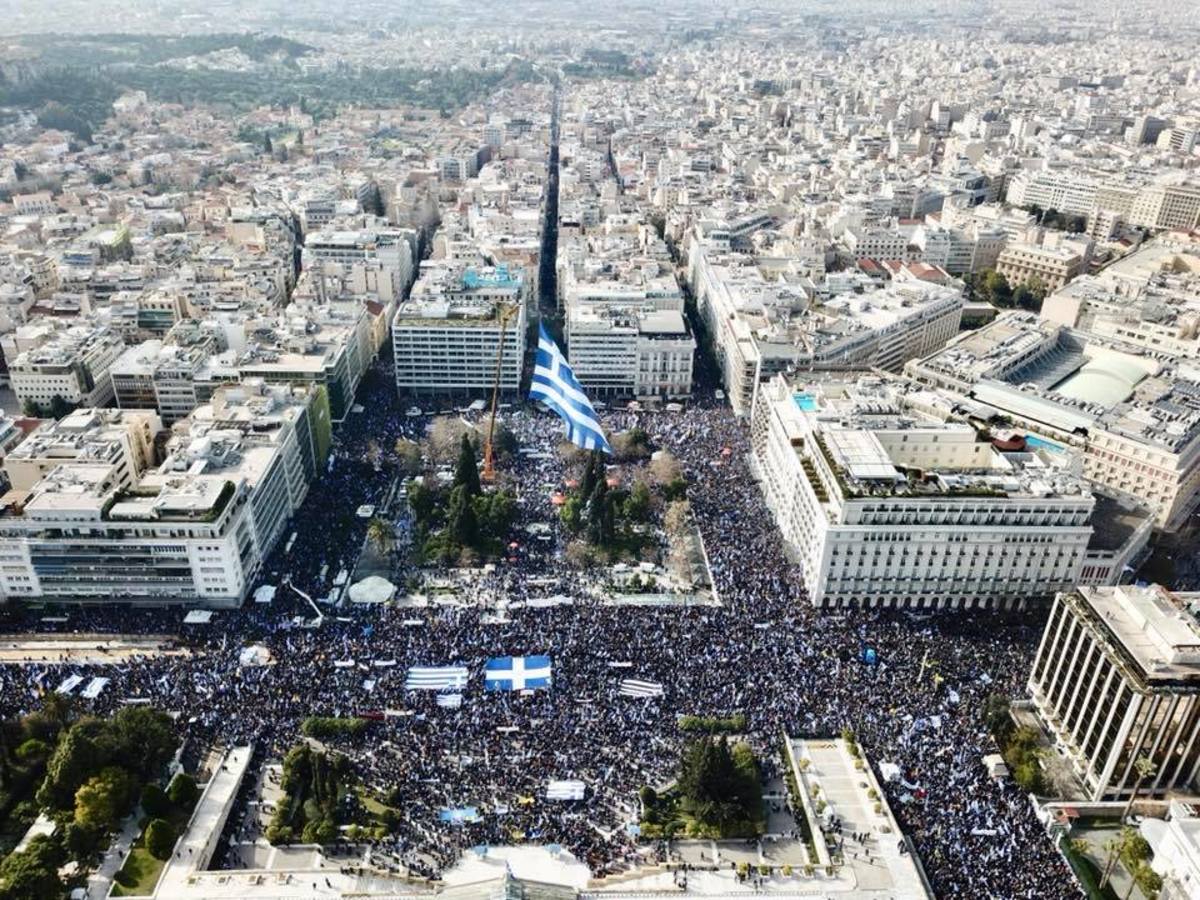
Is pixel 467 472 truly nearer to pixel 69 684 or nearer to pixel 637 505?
pixel 637 505

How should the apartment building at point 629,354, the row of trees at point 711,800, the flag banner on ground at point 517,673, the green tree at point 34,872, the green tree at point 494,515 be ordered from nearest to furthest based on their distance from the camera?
the green tree at point 34,872 < the row of trees at point 711,800 < the flag banner on ground at point 517,673 < the green tree at point 494,515 < the apartment building at point 629,354

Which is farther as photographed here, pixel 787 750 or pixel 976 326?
pixel 976 326

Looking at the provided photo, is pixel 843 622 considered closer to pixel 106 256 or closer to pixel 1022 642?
pixel 1022 642

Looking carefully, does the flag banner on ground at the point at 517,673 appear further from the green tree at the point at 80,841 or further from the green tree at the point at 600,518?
the green tree at the point at 80,841

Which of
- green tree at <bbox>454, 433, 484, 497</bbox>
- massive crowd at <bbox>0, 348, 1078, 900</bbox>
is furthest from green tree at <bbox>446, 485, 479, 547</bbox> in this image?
massive crowd at <bbox>0, 348, 1078, 900</bbox>

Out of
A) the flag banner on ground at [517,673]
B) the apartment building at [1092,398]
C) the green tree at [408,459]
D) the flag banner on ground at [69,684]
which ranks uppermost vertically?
the apartment building at [1092,398]

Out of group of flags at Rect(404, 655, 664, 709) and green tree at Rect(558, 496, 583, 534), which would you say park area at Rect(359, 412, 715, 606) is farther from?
group of flags at Rect(404, 655, 664, 709)

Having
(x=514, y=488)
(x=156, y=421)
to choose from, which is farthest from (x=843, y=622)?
(x=156, y=421)

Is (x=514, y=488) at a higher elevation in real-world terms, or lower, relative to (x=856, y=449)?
lower

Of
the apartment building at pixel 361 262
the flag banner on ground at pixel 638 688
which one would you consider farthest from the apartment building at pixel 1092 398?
the apartment building at pixel 361 262
